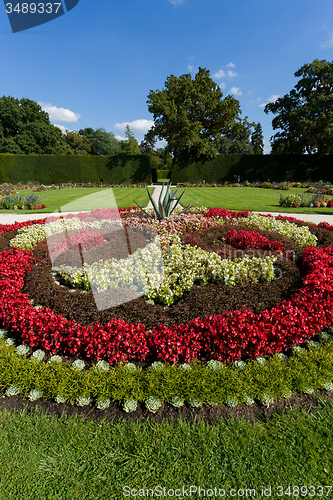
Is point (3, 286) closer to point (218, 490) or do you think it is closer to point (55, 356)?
point (55, 356)

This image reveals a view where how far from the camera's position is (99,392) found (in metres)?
2.13

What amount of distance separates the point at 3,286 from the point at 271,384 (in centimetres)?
354

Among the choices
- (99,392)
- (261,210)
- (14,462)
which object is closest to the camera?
(14,462)

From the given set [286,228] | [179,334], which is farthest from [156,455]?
[286,228]

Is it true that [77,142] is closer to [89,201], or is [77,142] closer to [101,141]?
[101,141]

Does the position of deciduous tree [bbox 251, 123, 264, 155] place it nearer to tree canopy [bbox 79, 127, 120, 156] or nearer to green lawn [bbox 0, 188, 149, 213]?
tree canopy [bbox 79, 127, 120, 156]

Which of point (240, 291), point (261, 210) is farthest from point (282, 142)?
point (240, 291)

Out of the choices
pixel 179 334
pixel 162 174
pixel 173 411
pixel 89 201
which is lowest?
pixel 173 411

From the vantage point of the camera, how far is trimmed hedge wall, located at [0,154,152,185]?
1021 inches

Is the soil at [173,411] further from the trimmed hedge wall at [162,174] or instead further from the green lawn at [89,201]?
the trimmed hedge wall at [162,174]

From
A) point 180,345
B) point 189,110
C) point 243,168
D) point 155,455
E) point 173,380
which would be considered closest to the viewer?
point 155,455

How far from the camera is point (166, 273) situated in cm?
378

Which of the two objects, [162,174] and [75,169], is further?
[162,174]

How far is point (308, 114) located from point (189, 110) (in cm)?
1341
